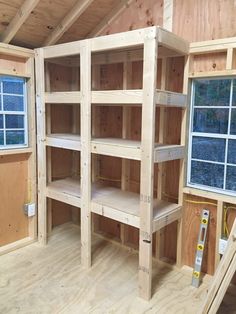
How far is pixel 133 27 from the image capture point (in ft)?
9.42

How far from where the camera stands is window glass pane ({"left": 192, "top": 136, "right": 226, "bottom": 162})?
8.25ft

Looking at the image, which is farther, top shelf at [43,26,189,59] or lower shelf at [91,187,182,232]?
lower shelf at [91,187,182,232]

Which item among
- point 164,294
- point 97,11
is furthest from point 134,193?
point 97,11

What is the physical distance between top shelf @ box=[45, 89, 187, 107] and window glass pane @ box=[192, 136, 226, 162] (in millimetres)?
388

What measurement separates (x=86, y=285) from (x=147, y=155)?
1.30 meters

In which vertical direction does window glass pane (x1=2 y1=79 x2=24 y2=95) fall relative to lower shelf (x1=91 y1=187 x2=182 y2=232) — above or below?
above

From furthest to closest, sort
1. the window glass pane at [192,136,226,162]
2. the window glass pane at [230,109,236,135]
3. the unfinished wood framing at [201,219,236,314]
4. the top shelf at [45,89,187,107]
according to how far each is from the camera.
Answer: the window glass pane at [192,136,226,162]
the window glass pane at [230,109,236,135]
the top shelf at [45,89,187,107]
the unfinished wood framing at [201,219,236,314]

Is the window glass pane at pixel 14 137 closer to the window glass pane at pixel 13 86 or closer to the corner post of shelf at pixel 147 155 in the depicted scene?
the window glass pane at pixel 13 86

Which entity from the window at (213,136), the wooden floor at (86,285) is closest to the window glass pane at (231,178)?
the window at (213,136)

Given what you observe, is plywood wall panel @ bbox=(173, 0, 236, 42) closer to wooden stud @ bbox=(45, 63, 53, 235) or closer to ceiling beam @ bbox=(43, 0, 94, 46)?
ceiling beam @ bbox=(43, 0, 94, 46)

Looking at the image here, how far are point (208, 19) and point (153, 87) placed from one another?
914 millimetres

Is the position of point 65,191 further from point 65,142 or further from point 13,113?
point 13,113

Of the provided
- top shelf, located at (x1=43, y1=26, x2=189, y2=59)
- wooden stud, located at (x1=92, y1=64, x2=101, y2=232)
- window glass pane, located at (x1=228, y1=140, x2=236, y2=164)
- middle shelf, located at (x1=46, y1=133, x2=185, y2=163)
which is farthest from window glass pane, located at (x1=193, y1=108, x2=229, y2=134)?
wooden stud, located at (x1=92, y1=64, x2=101, y2=232)

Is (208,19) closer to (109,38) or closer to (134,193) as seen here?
(109,38)
